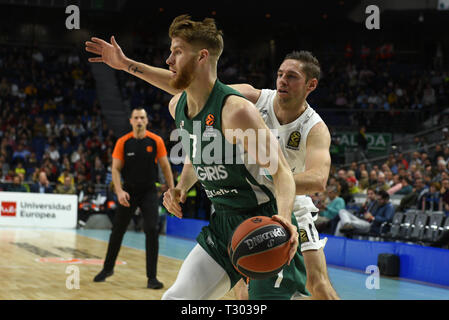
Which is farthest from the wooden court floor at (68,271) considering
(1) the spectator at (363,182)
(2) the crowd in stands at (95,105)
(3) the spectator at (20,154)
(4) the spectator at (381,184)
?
(3) the spectator at (20,154)

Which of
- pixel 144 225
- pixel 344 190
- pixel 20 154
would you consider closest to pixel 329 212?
pixel 344 190

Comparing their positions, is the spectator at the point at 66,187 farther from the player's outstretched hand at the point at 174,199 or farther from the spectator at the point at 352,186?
the player's outstretched hand at the point at 174,199

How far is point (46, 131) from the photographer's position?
75.4 ft

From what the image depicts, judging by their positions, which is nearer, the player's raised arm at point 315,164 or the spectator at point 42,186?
the player's raised arm at point 315,164

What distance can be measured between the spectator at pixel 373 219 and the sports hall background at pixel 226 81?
4.38ft

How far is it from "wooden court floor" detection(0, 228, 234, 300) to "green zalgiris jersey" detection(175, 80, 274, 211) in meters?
3.58

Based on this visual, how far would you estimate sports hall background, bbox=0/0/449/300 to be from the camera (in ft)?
59.2

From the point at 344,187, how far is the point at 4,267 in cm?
704

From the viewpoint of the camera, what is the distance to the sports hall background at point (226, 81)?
18.0m

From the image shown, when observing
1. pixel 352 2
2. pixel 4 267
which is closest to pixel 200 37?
pixel 4 267

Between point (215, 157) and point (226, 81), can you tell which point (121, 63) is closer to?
point (215, 157)

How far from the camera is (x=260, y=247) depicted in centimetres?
294

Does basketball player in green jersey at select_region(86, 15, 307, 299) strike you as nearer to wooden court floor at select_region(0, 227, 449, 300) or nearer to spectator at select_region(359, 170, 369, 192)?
wooden court floor at select_region(0, 227, 449, 300)

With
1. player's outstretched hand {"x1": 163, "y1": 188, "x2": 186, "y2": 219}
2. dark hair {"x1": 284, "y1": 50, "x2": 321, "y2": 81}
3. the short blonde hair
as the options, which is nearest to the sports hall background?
dark hair {"x1": 284, "y1": 50, "x2": 321, "y2": 81}
